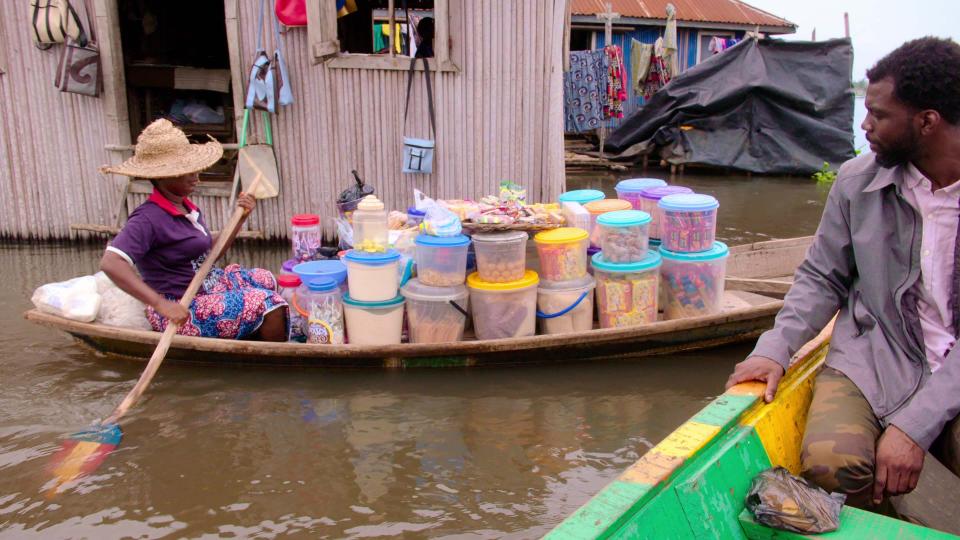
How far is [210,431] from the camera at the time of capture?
4.45 metres

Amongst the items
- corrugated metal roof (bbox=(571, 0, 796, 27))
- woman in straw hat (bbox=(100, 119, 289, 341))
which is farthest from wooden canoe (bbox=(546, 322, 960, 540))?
corrugated metal roof (bbox=(571, 0, 796, 27))

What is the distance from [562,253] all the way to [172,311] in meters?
2.39

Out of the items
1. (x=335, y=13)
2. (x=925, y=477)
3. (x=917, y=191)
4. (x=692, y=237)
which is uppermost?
(x=335, y=13)

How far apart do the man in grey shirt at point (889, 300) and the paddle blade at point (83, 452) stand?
3.29 meters

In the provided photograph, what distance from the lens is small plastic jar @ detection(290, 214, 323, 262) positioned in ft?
18.3

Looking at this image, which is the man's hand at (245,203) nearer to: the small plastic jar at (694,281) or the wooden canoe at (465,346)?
the wooden canoe at (465,346)

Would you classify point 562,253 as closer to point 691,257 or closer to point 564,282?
point 564,282

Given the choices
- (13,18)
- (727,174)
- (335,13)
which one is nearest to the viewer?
(335,13)

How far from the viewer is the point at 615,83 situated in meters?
14.8

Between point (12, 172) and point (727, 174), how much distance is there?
36.5 feet

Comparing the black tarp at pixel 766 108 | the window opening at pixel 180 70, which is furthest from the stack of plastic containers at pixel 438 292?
the black tarp at pixel 766 108

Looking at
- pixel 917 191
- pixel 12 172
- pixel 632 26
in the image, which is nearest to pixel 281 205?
pixel 12 172

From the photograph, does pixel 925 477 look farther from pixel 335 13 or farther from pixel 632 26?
pixel 632 26

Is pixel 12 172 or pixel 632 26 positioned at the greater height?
pixel 632 26
